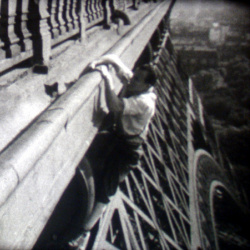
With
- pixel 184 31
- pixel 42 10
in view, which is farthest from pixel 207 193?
pixel 184 31

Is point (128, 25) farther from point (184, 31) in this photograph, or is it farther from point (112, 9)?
point (184, 31)

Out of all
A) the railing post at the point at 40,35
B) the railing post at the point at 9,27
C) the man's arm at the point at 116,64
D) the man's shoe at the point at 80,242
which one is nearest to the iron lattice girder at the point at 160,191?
the man's shoe at the point at 80,242

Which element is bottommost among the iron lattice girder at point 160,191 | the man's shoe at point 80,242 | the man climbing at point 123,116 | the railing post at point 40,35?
the iron lattice girder at point 160,191

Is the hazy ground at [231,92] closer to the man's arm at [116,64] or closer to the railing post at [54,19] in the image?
the man's arm at [116,64]

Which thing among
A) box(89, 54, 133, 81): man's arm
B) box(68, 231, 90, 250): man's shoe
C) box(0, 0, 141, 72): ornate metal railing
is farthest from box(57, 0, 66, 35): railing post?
box(68, 231, 90, 250): man's shoe

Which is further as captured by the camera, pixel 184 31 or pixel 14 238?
pixel 184 31

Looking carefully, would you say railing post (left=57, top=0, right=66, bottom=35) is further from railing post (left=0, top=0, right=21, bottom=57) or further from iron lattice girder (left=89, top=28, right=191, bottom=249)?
iron lattice girder (left=89, top=28, right=191, bottom=249)
